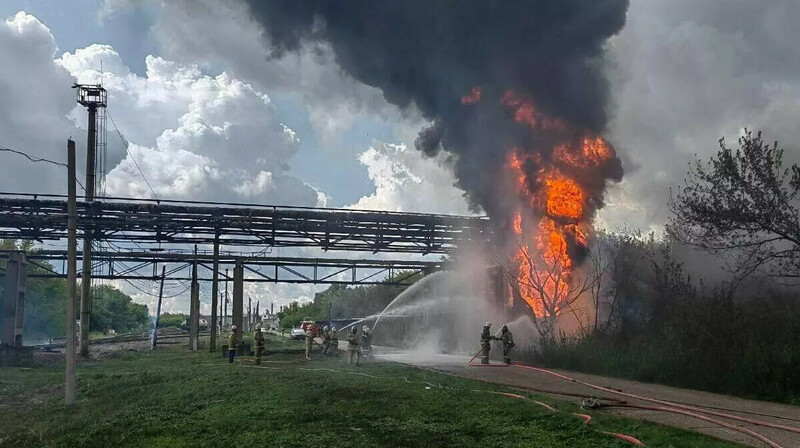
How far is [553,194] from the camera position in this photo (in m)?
28.5

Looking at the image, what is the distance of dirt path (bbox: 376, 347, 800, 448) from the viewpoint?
35.7ft

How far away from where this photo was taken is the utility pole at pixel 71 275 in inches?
713

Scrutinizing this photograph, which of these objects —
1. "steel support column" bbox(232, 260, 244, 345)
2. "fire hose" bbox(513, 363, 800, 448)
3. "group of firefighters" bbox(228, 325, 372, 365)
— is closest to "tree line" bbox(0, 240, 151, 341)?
"steel support column" bbox(232, 260, 244, 345)

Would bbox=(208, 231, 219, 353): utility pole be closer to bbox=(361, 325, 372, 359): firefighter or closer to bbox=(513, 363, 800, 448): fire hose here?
bbox=(361, 325, 372, 359): firefighter

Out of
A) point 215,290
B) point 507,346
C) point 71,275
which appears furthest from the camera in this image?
point 215,290

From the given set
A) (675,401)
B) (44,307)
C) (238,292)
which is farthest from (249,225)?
(44,307)

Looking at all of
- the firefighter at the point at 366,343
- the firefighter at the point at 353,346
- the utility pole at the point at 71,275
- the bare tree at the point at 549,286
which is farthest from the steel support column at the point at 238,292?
the utility pole at the point at 71,275

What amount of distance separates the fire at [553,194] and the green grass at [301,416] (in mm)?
8999

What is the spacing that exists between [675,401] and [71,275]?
53.9 ft

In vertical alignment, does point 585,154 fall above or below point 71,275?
above

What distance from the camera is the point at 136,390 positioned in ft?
66.5

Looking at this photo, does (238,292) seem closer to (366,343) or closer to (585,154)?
(366,343)

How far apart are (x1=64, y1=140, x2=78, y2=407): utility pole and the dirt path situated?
11.5 m

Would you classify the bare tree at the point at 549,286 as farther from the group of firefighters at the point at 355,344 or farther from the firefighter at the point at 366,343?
the firefighter at the point at 366,343
